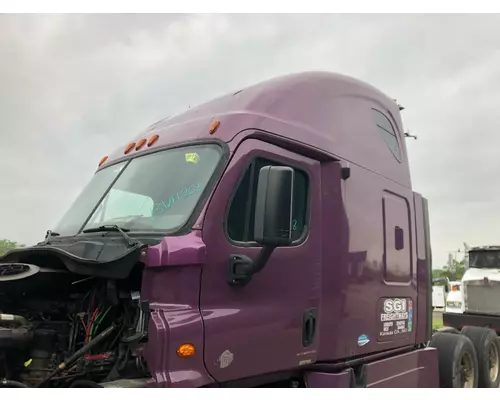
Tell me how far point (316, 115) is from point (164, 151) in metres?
1.36

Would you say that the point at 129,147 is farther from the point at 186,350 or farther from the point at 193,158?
the point at 186,350

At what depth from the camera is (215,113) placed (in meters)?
3.99

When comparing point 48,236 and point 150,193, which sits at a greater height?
point 150,193

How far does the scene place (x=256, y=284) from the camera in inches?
137

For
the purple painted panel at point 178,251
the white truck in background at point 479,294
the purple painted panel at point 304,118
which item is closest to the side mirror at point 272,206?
the purple painted panel at point 178,251

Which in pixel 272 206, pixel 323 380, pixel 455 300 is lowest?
pixel 323 380

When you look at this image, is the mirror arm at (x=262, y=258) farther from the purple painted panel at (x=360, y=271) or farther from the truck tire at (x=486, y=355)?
the truck tire at (x=486, y=355)

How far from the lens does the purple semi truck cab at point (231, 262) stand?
3.04 metres

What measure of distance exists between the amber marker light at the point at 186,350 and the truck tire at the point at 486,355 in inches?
192

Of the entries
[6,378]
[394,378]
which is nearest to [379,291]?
[394,378]

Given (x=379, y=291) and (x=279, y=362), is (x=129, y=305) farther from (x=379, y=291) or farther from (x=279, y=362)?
(x=379, y=291)

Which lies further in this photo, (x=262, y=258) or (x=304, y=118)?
(x=304, y=118)

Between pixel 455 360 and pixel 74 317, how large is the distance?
443 centimetres

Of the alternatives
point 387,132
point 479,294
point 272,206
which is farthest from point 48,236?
point 479,294
